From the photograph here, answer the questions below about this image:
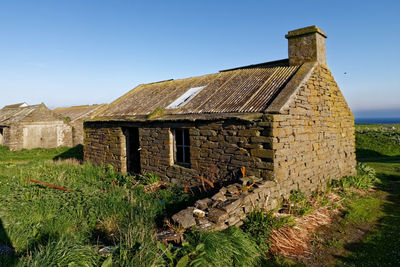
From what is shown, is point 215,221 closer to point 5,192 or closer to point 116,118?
point 5,192

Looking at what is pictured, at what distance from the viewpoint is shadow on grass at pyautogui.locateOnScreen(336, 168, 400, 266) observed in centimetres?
461

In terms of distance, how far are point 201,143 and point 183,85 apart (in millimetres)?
4693

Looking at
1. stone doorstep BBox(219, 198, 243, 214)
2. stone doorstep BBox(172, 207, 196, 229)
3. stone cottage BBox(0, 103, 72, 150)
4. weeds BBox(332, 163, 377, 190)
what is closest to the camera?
stone doorstep BBox(172, 207, 196, 229)

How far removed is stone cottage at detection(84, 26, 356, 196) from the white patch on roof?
6 centimetres

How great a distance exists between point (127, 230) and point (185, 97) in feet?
21.4

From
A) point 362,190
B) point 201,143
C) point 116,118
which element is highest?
point 116,118

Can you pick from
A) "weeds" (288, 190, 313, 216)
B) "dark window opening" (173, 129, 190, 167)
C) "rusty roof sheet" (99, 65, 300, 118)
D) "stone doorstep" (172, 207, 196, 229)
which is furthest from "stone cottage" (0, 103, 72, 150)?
"weeds" (288, 190, 313, 216)

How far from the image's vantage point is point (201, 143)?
792 centimetres

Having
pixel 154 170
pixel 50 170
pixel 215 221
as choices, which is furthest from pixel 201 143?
pixel 50 170

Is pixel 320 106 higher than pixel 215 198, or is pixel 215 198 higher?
pixel 320 106

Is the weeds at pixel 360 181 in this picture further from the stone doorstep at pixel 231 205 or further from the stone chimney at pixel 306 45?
the stone doorstep at pixel 231 205

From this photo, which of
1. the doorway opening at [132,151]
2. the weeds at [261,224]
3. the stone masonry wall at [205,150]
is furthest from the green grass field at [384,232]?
the doorway opening at [132,151]

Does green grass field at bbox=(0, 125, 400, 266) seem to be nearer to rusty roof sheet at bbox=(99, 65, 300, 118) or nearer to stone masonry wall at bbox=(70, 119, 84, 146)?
rusty roof sheet at bbox=(99, 65, 300, 118)

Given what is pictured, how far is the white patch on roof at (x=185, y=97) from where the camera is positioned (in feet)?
31.7
